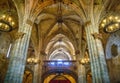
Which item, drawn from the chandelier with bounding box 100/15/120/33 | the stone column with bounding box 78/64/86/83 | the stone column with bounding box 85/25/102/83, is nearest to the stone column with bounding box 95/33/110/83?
the stone column with bounding box 85/25/102/83

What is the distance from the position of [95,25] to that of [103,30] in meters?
5.29

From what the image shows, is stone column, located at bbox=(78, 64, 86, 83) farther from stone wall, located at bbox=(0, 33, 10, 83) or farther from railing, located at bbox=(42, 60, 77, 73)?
stone wall, located at bbox=(0, 33, 10, 83)

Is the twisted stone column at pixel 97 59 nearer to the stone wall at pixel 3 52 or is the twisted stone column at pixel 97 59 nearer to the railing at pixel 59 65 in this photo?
the railing at pixel 59 65

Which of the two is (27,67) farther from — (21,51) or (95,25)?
(95,25)

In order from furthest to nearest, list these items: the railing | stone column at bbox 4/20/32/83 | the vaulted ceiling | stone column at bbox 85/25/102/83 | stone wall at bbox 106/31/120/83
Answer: the railing < stone wall at bbox 106/31/120/83 < the vaulted ceiling < stone column at bbox 85/25/102/83 < stone column at bbox 4/20/32/83

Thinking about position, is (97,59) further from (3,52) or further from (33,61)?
(3,52)

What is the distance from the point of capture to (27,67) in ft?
72.1

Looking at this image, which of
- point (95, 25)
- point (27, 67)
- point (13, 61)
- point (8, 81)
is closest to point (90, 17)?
point (95, 25)

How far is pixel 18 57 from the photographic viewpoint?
13156mm

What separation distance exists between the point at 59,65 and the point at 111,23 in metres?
9.28

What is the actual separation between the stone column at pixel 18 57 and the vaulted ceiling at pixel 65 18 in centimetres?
385

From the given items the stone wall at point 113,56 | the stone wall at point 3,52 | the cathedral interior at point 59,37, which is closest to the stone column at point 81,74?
the cathedral interior at point 59,37

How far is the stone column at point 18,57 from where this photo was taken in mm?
12227

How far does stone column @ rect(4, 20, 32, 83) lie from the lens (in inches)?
481
